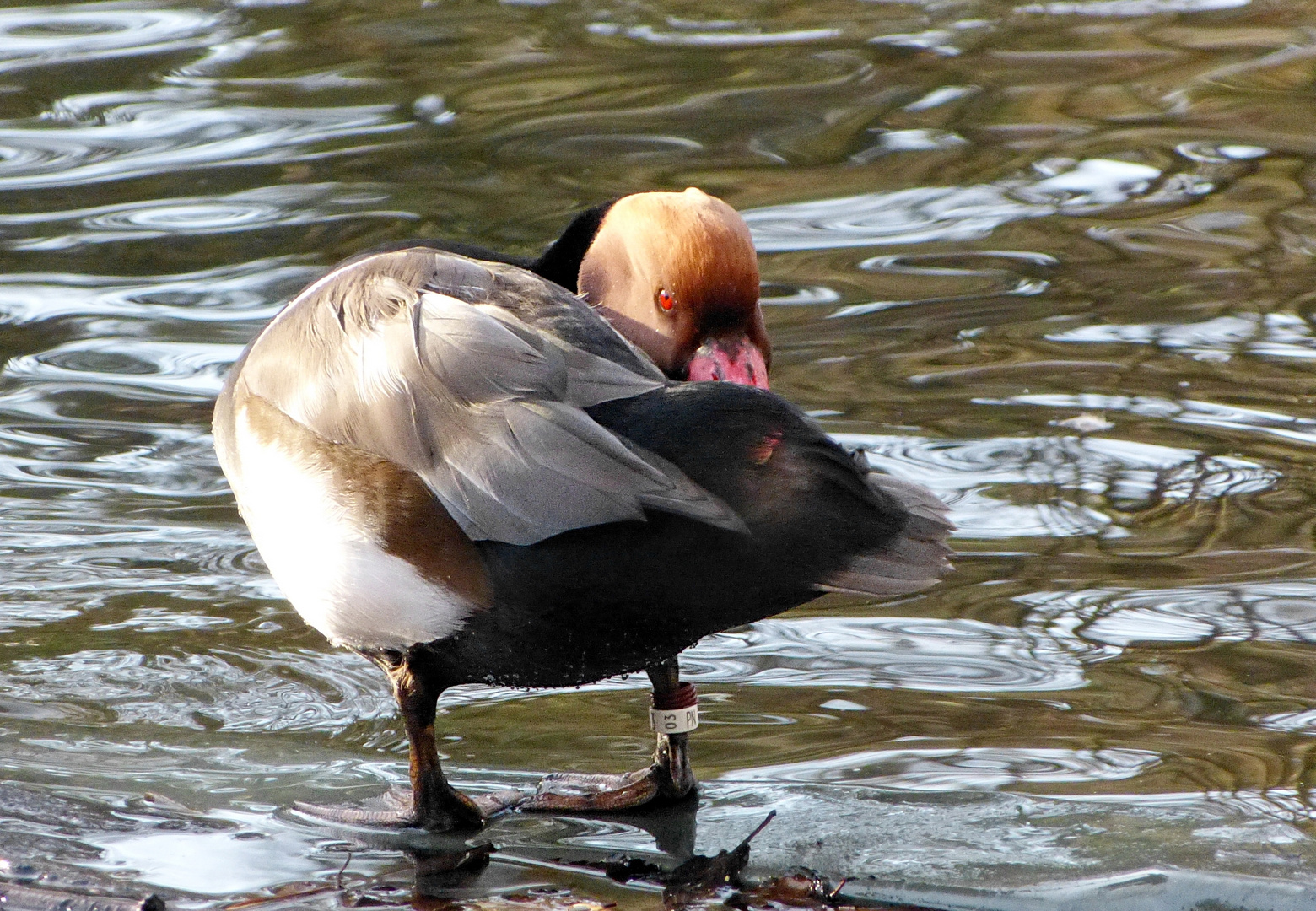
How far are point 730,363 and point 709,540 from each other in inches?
32.2

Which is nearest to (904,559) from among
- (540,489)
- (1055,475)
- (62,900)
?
(540,489)

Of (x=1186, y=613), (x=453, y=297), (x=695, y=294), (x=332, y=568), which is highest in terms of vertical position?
(x=453, y=297)

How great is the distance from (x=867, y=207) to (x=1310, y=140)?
68.3 inches

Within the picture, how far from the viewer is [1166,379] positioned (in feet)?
16.8

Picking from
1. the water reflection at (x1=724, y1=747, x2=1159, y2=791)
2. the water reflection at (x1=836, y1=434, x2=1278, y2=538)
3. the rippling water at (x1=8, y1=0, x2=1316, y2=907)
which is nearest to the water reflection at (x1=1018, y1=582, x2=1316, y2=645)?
the rippling water at (x1=8, y1=0, x2=1316, y2=907)

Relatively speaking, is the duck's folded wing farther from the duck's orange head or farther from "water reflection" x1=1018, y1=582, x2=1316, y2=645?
"water reflection" x1=1018, y1=582, x2=1316, y2=645

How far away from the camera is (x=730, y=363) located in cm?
326

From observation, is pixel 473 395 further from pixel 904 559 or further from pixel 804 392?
pixel 804 392

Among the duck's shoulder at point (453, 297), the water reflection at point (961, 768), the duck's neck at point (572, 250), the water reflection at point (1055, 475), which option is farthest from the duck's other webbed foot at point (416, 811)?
the water reflection at point (1055, 475)

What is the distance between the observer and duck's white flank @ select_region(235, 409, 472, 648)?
9.14 feet

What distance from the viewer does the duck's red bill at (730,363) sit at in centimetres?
325

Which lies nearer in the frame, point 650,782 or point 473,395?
point 473,395

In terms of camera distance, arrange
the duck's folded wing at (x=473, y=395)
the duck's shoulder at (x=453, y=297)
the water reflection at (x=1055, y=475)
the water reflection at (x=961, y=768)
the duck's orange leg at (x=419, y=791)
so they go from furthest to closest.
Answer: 1. the water reflection at (x=1055, y=475)
2. the water reflection at (x=961, y=768)
3. the duck's orange leg at (x=419, y=791)
4. the duck's shoulder at (x=453, y=297)
5. the duck's folded wing at (x=473, y=395)

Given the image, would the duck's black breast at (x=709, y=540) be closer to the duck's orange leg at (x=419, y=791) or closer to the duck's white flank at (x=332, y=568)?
the duck's white flank at (x=332, y=568)
